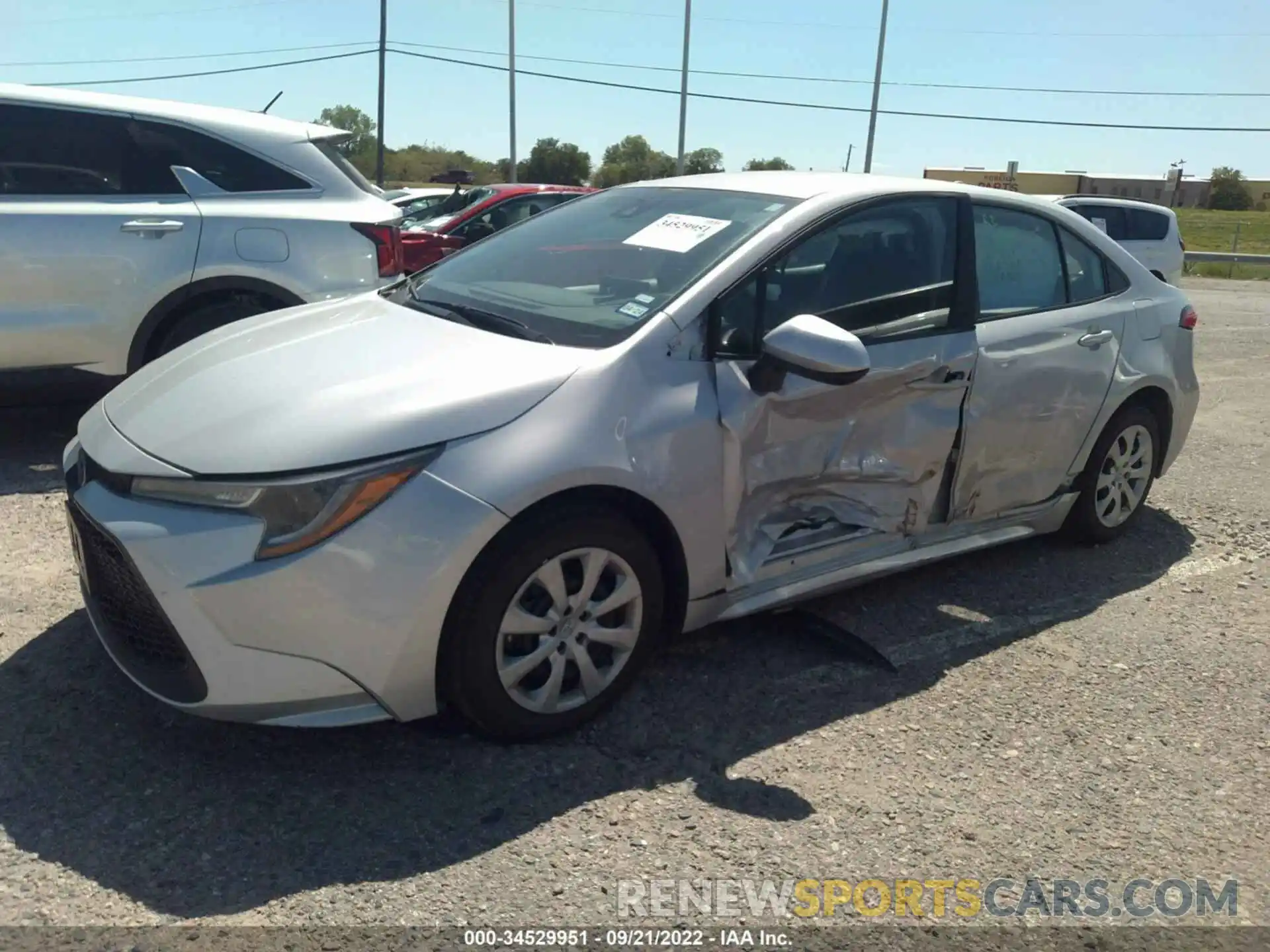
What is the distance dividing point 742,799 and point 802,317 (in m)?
1.38

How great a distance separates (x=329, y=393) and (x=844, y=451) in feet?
5.50

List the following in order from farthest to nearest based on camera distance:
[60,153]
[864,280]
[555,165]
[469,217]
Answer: [555,165]
[469,217]
[60,153]
[864,280]

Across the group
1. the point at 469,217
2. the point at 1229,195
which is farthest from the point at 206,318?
the point at 1229,195

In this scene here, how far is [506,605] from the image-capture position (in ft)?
9.25

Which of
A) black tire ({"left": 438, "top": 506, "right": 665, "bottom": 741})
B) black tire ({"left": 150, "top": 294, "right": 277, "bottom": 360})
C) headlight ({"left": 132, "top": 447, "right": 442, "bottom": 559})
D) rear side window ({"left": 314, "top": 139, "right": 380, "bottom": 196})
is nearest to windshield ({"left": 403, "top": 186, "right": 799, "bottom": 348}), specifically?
black tire ({"left": 438, "top": 506, "right": 665, "bottom": 741})

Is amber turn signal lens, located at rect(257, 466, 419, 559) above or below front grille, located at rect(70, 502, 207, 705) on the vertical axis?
above

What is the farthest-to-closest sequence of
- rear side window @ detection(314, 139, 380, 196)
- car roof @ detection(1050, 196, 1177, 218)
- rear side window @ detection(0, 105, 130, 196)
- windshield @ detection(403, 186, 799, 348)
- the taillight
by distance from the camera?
car roof @ detection(1050, 196, 1177, 218)
rear side window @ detection(314, 139, 380, 196)
the taillight
rear side window @ detection(0, 105, 130, 196)
windshield @ detection(403, 186, 799, 348)

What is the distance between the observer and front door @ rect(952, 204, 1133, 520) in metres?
4.04

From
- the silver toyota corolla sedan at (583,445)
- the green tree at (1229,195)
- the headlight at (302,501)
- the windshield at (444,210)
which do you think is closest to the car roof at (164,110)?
the silver toyota corolla sedan at (583,445)

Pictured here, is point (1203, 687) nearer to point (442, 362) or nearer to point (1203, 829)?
point (1203, 829)

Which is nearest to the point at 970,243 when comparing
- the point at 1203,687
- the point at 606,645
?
the point at 1203,687

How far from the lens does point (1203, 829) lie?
113 inches

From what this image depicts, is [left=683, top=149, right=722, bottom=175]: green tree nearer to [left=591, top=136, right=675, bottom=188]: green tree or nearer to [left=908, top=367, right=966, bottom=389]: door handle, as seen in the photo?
[left=591, top=136, right=675, bottom=188]: green tree

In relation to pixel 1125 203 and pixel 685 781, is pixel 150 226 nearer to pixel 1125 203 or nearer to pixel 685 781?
pixel 685 781
